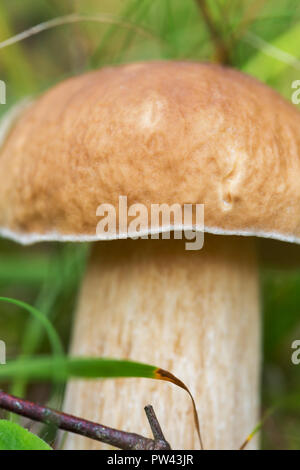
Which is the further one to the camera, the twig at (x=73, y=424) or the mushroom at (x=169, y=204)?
the mushroom at (x=169, y=204)

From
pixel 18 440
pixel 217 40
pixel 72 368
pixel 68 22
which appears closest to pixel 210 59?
pixel 217 40

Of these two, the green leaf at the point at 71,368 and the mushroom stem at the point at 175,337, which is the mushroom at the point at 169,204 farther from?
the green leaf at the point at 71,368

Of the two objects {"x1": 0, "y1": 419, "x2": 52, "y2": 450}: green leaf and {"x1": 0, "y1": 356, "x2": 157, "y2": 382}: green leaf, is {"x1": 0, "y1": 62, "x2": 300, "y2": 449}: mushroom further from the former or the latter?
{"x1": 0, "y1": 419, "x2": 52, "y2": 450}: green leaf

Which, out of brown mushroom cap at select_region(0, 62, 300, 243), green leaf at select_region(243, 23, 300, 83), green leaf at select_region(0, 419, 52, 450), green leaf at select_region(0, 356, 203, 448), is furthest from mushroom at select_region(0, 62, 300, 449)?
green leaf at select_region(243, 23, 300, 83)

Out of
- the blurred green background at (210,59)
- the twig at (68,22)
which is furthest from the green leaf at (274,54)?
the twig at (68,22)

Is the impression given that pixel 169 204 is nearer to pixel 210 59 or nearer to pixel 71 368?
pixel 71 368

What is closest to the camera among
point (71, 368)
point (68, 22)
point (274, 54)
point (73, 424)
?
point (71, 368)

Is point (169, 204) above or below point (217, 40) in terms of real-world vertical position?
below
